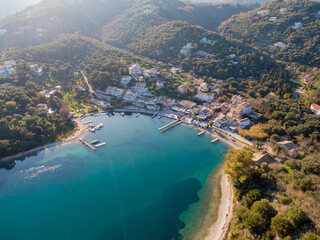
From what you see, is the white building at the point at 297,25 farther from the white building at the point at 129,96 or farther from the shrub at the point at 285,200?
the shrub at the point at 285,200

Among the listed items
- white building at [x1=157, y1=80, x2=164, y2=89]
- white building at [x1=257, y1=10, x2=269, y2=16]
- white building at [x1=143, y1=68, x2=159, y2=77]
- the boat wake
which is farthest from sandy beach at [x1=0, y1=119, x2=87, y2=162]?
white building at [x1=257, y1=10, x2=269, y2=16]

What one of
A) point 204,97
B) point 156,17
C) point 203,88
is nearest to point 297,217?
point 204,97

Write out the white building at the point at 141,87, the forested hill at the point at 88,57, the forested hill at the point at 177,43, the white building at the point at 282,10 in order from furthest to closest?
1. the white building at the point at 282,10
2. the forested hill at the point at 177,43
3. the forested hill at the point at 88,57
4. the white building at the point at 141,87

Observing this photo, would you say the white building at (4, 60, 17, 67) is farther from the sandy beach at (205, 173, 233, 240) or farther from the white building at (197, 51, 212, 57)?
the sandy beach at (205, 173, 233, 240)

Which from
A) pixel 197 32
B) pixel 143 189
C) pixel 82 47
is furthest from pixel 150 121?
pixel 197 32

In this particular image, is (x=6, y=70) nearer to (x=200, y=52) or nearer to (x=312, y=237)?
(x=200, y=52)

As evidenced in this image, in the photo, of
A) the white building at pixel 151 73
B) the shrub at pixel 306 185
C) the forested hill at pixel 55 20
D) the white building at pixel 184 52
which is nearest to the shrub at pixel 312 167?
the shrub at pixel 306 185
